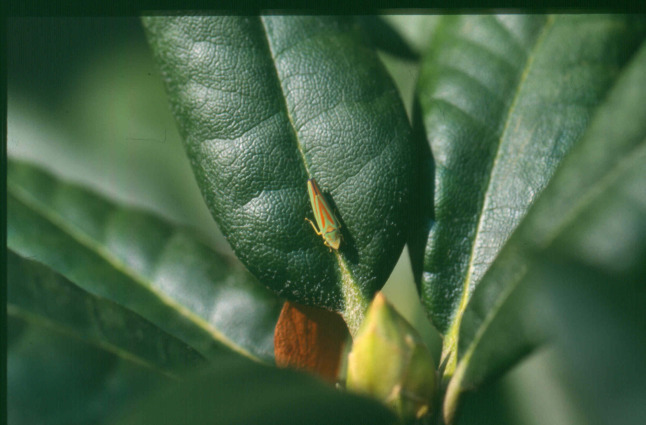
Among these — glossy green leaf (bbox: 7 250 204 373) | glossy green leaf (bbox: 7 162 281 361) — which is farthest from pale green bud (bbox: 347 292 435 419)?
glossy green leaf (bbox: 7 162 281 361)

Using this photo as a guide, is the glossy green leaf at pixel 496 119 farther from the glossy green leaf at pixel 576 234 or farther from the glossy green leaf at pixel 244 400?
the glossy green leaf at pixel 244 400

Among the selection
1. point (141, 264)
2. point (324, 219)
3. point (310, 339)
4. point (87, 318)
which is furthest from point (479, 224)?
point (141, 264)

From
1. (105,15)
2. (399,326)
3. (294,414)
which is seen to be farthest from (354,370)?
(105,15)

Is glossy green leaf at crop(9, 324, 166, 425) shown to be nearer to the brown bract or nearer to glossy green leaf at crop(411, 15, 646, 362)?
the brown bract

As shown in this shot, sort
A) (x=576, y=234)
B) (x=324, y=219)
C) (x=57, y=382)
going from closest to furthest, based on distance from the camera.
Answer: (x=576, y=234) < (x=57, y=382) < (x=324, y=219)

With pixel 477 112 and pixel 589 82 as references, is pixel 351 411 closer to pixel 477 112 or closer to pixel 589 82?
pixel 477 112

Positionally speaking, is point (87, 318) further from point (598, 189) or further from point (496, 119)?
point (496, 119)

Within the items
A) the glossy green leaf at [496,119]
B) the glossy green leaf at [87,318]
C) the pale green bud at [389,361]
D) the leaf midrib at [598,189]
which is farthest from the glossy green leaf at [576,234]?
the glossy green leaf at [87,318]
